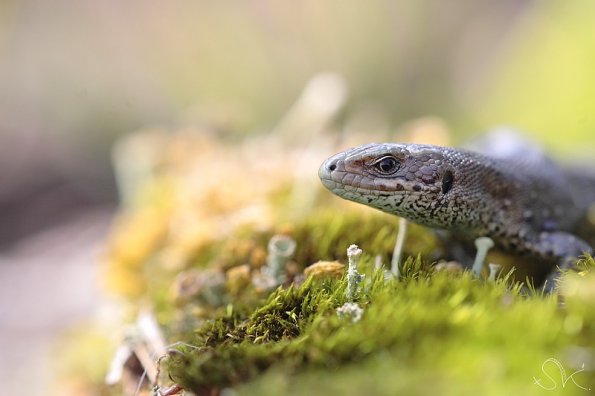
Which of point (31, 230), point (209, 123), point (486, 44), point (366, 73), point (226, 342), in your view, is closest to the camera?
point (226, 342)

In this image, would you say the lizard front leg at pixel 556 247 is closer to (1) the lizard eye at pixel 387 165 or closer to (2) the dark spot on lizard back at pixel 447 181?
(2) the dark spot on lizard back at pixel 447 181

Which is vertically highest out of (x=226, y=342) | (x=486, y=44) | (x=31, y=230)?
(x=486, y=44)

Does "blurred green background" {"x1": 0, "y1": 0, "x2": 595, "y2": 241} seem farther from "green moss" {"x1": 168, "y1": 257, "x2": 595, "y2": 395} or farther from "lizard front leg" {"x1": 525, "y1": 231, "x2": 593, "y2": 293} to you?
"green moss" {"x1": 168, "y1": 257, "x2": 595, "y2": 395}

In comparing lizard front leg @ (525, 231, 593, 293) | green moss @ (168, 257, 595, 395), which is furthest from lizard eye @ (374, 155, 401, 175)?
lizard front leg @ (525, 231, 593, 293)

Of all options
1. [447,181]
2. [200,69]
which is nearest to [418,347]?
[447,181]

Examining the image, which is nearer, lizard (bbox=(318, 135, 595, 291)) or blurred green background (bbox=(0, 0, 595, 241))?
lizard (bbox=(318, 135, 595, 291))

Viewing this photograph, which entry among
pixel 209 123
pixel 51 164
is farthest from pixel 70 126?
pixel 209 123

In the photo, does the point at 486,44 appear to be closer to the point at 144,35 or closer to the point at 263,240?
the point at 144,35

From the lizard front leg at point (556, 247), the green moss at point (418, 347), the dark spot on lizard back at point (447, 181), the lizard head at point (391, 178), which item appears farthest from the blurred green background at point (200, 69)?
the green moss at point (418, 347)

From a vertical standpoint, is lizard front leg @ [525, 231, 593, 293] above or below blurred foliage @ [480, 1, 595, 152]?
below
